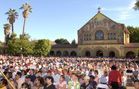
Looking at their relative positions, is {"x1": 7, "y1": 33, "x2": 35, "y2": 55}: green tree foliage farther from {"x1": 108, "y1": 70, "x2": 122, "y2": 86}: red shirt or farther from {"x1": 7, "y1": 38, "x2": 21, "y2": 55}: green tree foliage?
{"x1": 108, "y1": 70, "x2": 122, "y2": 86}: red shirt

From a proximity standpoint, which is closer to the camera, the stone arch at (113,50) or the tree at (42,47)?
the stone arch at (113,50)

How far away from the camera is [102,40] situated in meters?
41.4

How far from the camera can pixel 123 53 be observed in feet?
128

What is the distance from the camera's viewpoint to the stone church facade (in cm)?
3933

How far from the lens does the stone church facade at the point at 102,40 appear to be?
3933cm

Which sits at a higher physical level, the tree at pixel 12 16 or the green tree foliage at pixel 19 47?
the tree at pixel 12 16

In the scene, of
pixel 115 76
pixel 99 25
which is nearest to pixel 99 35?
pixel 99 25

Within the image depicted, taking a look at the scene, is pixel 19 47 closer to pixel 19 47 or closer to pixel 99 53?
pixel 19 47

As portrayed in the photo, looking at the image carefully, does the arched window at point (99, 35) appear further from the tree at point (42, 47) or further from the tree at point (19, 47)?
the tree at point (19, 47)

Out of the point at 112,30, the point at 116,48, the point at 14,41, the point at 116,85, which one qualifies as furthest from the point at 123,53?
the point at 116,85

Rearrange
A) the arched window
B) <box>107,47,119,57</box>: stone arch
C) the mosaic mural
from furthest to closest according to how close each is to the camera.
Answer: the arched window
the mosaic mural
<box>107,47,119,57</box>: stone arch

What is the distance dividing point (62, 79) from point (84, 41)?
38.3 meters

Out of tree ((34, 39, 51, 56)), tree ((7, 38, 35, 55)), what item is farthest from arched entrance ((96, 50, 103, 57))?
tree ((7, 38, 35, 55))

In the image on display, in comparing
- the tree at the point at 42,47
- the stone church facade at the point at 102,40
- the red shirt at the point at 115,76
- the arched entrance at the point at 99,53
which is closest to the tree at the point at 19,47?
the tree at the point at 42,47
